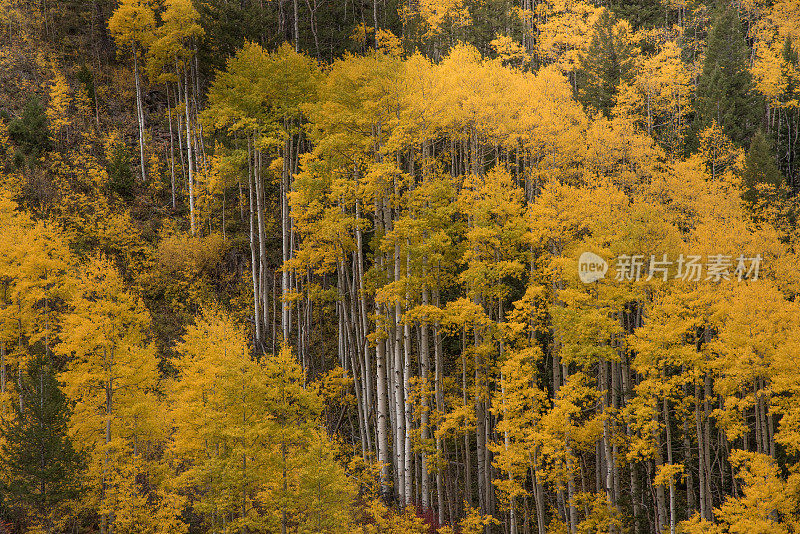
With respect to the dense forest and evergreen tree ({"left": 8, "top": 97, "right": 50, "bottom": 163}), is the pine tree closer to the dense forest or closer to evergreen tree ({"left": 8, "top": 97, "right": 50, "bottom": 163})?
the dense forest

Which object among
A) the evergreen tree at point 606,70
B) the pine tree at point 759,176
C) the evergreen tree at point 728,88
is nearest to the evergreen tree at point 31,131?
the evergreen tree at point 606,70

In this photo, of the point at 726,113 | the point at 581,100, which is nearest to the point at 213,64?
the point at 581,100

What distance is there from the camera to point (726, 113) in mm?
31938

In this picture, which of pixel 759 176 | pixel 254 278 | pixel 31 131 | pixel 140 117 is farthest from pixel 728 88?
pixel 31 131

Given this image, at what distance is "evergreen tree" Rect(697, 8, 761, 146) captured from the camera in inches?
1252

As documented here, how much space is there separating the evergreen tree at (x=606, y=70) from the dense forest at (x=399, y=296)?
16 centimetres

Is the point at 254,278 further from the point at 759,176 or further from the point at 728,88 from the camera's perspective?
the point at 728,88

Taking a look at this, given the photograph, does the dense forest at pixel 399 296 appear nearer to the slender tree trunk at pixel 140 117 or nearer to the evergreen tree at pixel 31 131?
the evergreen tree at pixel 31 131

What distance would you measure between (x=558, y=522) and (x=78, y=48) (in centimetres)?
3722

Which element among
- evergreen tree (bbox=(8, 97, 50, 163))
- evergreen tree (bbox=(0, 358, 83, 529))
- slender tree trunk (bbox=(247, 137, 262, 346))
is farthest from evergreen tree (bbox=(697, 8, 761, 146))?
evergreen tree (bbox=(8, 97, 50, 163))

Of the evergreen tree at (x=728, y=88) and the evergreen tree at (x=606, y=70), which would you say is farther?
the evergreen tree at (x=728, y=88)

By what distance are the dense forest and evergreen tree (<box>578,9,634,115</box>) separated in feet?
0.52

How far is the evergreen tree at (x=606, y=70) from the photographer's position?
102 ft

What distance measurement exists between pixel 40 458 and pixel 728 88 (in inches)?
1363
